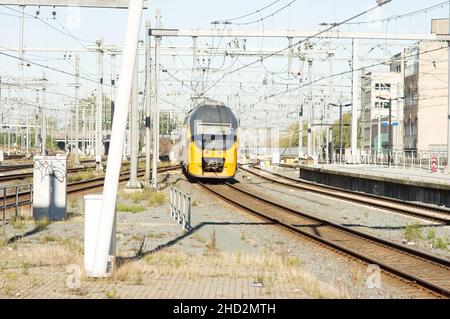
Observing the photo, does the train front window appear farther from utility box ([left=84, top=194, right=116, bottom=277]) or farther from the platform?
utility box ([left=84, top=194, right=116, bottom=277])

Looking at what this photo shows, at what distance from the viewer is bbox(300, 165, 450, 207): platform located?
2431 centimetres

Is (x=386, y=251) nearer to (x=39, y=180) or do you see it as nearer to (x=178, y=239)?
(x=178, y=239)

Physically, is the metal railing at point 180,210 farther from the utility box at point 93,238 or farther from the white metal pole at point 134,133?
the white metal pole at point 134,133

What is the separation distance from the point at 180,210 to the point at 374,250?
6432 millimetres

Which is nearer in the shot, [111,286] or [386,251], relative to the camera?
[111,286]

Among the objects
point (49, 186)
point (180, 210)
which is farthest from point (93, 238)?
point (180, 210)

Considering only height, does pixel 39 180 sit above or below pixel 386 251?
above

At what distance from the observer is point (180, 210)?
17844 mm

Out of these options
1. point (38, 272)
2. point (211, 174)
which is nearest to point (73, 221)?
point (38, 272)

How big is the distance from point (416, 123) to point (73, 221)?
6778cm

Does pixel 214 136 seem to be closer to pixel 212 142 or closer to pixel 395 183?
pixel 212 142

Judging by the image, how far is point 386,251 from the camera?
12891 millimetres
